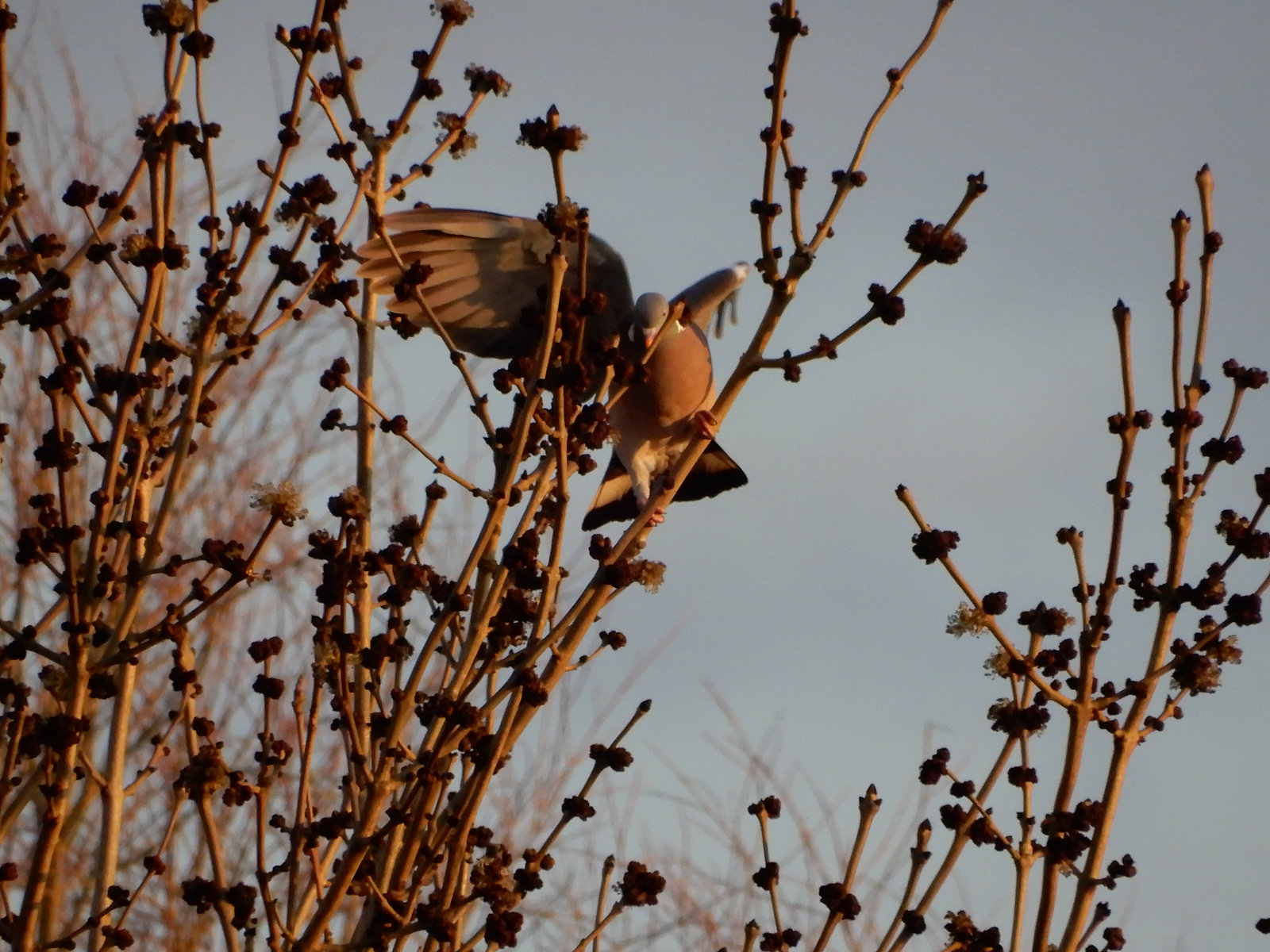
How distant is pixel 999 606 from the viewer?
2639mm

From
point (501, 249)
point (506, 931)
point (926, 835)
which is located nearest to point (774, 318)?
point (926, 835)

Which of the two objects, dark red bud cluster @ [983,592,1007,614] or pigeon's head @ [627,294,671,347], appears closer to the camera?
dark red bud cluster @ [983,592,1007,614]

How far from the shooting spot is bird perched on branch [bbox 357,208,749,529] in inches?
177

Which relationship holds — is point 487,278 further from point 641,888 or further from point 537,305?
point 641,888

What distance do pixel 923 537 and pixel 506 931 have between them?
0.87m

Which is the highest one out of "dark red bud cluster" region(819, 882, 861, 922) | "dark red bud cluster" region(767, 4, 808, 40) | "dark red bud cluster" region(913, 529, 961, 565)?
"dark red bud cluster" region(767, 4, 808, 40)

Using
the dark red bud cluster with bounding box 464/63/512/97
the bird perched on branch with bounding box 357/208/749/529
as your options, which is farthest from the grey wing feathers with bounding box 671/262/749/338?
the dark red bud cluster with bounding box 464/63/512/97

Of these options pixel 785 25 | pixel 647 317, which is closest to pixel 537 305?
pixel 647 317

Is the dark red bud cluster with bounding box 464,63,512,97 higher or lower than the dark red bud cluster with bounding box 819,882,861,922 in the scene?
higher

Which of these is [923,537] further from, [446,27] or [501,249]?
[501,249]

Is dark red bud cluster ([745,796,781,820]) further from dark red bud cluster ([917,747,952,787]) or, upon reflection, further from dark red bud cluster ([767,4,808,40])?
dark red bud cluster ([767,4,808,40])

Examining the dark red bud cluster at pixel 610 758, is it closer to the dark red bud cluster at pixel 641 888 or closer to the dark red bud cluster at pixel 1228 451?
the dark red bud cluster at pixel 641 888

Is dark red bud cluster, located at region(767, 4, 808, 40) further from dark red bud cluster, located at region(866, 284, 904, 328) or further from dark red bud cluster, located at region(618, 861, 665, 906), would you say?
dark red bud cluster, located at region(618, 861, 665, 906)

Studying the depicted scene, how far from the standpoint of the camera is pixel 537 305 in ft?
13.2
